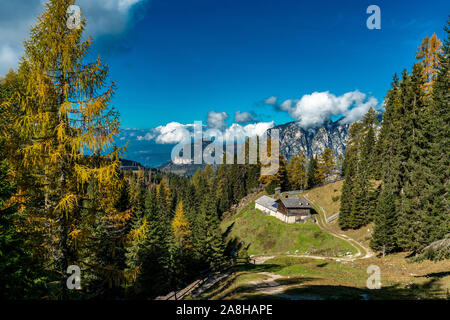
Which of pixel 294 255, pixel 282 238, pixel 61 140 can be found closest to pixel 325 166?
pixel 282 238

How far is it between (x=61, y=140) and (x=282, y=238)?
52.6 meters

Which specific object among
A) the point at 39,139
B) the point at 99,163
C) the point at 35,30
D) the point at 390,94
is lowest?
the point at 99,163

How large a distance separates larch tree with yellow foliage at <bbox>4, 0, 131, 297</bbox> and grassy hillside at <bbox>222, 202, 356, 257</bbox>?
4400 cm

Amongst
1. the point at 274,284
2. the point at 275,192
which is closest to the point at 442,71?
the point at 274,284

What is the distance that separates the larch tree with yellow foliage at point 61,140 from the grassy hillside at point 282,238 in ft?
144

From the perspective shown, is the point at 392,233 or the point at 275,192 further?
the point at 275,192

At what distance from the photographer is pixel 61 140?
28.8 feet

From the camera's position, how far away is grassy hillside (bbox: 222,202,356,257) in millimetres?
44719

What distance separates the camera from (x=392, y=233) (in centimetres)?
3453

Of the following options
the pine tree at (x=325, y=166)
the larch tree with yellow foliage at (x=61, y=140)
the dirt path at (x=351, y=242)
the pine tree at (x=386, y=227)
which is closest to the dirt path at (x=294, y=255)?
the dirt path at (x=351, y=242)

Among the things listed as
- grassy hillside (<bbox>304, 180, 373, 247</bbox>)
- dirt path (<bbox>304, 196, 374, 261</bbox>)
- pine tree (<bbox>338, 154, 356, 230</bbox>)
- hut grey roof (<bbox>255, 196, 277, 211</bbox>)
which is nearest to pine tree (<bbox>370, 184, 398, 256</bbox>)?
dirt path (<bbox>304, 196, 374, 261</bbox>)
